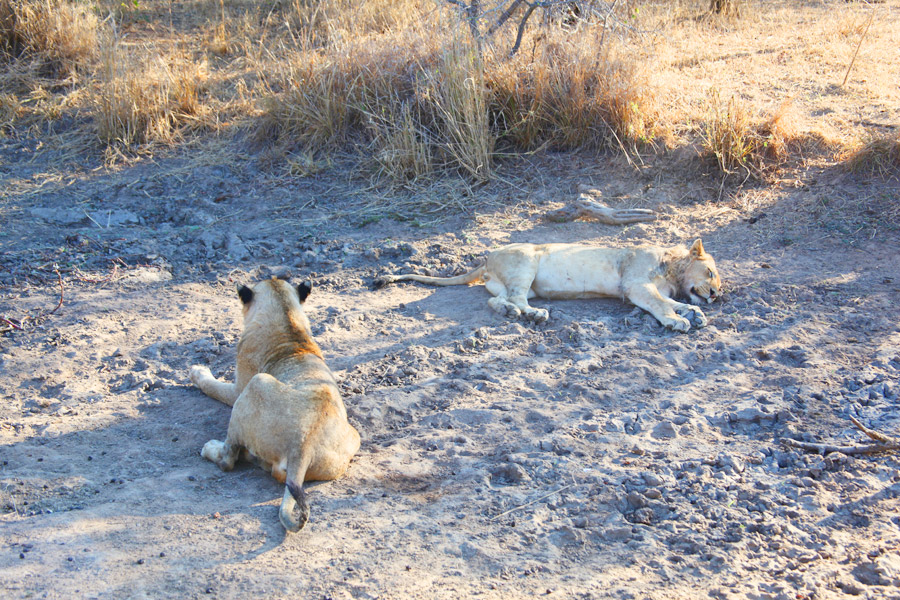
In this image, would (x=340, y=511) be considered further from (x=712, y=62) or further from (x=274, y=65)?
(x=712, y=62)

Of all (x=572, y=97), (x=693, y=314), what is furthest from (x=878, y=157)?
(x=693, y=314)

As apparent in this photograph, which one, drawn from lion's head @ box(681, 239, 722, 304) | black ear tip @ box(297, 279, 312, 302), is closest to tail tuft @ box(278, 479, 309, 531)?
black ear tip @ box(297, 279, 312, 302)

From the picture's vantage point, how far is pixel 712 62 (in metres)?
10.2

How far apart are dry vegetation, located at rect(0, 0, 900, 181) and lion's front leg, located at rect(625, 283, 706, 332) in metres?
2.49

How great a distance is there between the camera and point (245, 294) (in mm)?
4812

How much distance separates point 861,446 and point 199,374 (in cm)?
401

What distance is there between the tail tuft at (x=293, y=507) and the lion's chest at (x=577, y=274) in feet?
11.0

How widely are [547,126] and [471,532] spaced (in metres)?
6.02

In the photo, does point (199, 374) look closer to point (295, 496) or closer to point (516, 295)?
point (295, 496)

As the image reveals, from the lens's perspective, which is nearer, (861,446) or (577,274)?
(861,446)

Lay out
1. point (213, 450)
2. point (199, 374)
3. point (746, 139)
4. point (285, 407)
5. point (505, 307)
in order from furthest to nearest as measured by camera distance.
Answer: point (746, 139) < point (505, 307) < point (199, 374) < point (213, 450) < point (285, 407)

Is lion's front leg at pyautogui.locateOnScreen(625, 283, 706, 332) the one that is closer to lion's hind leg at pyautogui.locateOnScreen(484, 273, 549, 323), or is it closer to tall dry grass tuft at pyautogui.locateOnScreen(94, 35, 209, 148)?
lion's hind leg at pyautogui.locateOnScreen(484, 273, 549, 323)

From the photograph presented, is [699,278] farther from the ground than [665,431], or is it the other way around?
[699,278]

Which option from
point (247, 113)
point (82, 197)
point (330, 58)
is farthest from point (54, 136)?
point (330, 58)
